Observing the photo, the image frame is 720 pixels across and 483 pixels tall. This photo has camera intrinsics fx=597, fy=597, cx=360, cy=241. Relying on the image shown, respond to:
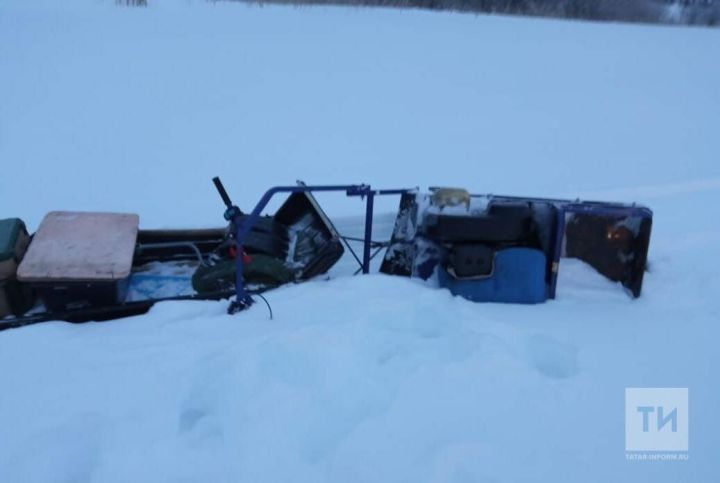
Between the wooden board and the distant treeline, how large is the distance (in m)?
11.2

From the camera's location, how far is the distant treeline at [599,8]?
14698 millimetres

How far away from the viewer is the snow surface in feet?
7.61

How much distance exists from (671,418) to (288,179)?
13.8 ft

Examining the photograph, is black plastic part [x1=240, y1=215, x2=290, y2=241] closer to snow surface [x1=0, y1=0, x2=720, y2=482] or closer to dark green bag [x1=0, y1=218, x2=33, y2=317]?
snow surface [x1=0, y1=0, x2=720, y2=482]

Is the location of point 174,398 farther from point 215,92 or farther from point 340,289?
point 215,92

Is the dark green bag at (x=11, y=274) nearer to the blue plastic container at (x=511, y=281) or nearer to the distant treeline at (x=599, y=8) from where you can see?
the blue plastic container at (x=511, y=281)

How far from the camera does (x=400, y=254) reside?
361 centimetres

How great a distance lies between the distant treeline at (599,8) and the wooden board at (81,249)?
36.8 ft

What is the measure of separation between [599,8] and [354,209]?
1507cm

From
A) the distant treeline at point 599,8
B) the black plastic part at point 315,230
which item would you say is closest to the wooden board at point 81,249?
the black plastic part at point 315,230

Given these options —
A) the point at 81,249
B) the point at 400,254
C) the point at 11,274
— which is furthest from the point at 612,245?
the point at 11,274

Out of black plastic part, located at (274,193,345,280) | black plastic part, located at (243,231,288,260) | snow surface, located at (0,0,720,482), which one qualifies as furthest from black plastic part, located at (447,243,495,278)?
black plastic part, located at (243,231,288,260)

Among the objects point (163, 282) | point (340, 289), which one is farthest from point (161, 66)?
point (340, 289)

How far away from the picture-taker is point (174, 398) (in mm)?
2494
